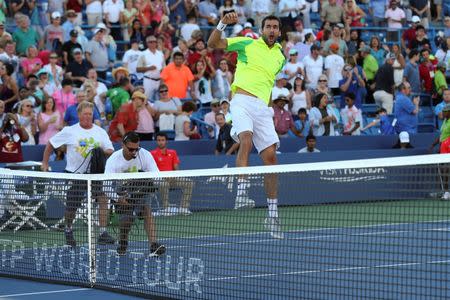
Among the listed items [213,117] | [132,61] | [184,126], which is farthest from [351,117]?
[132,61]

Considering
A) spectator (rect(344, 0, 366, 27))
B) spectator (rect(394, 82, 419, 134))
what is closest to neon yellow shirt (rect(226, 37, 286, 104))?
spectator (rect(394, 82, 419, 134))

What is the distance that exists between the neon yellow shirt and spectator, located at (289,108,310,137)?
973cm

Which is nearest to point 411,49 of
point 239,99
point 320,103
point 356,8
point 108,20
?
point 356,8

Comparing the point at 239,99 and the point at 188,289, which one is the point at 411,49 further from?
the point at 188,289

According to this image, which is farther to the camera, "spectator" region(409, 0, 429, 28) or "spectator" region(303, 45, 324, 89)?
"spectator" region(409, 0, 429, 28)

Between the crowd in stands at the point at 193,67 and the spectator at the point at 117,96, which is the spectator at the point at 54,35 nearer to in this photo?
the crowd in stands at the point at 193,67

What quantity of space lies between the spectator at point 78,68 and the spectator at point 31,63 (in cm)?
65

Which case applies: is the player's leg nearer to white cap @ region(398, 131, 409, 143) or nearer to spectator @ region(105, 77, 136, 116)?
spectator @ region(105, 77, 136, 116)

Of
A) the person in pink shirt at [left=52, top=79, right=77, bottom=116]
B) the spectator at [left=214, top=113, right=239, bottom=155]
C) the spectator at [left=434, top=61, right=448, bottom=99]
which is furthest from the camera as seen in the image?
the spectator at [left=434, top=61, right=448, bottom=99]

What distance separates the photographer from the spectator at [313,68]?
25.0 m

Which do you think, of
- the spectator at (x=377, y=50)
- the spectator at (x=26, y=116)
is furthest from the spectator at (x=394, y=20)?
the spectator at (x=26, y=116)

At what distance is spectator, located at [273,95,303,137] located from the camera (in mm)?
21703

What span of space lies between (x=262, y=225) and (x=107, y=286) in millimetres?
1599

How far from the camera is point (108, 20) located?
24.6 metres
